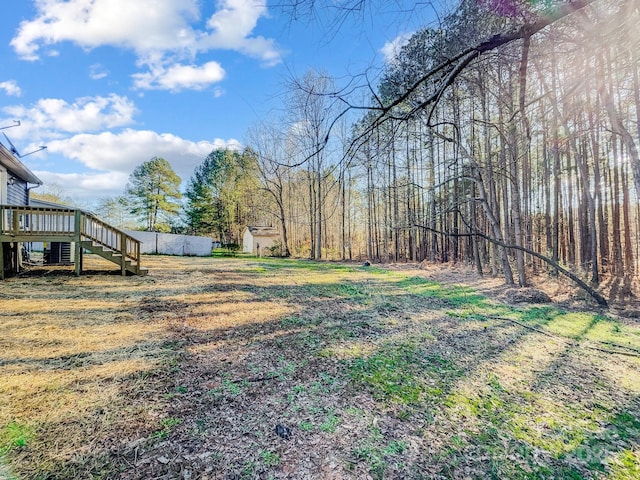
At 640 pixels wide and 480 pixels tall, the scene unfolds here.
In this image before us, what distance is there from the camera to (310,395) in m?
2.47

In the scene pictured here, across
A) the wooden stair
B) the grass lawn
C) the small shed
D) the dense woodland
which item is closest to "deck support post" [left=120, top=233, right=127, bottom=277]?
the wooden stair

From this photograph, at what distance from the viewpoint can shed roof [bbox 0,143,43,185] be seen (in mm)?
7105

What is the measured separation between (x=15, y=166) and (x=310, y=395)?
1120 cm

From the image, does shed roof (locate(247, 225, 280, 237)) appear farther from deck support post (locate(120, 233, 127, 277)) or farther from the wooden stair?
deck support post (locate(120, 233, 127, 277))

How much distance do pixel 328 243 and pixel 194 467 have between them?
22117 millimetres

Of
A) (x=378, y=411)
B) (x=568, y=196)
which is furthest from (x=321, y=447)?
(x=568, y=196)

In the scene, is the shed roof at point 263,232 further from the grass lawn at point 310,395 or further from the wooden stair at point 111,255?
the grass lawn at point 310,395

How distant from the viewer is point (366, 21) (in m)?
1.54

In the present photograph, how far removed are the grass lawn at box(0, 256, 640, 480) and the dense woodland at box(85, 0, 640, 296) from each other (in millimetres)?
1561

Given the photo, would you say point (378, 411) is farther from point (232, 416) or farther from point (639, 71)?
point (639, 71)

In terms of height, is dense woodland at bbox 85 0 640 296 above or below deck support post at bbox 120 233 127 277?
above

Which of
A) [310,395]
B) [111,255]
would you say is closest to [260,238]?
[111,255]

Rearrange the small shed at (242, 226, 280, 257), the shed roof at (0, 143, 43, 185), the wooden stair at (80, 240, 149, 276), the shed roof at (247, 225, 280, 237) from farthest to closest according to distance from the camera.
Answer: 1. the shed roof at (247, 225, 280, 237)
2. the small shed at (242, 226, 280, 257)
3. the wooden stair at (80, 240, 149, 276)
4. the shed roof at (0, 143, 43, 185)

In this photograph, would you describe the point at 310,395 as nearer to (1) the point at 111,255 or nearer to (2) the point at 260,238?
(1) the point at 111,255
